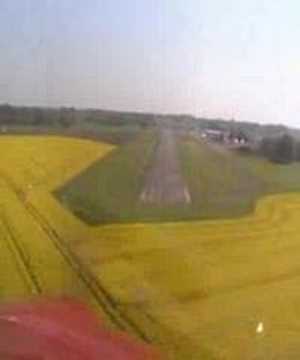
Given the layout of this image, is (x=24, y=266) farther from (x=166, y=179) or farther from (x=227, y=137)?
(x=227, y=137)

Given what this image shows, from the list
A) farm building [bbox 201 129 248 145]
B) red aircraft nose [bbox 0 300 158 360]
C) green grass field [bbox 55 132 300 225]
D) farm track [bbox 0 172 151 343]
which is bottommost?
red aircraft nose [bbox 0 300 158 360]

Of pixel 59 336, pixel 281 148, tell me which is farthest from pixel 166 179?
pixel 59 336

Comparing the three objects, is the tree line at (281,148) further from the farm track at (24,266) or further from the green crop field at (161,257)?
the farm track at (24,266)

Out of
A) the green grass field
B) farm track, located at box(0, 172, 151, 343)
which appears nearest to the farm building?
the green grass field

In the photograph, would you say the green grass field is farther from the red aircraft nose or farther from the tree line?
the red aircraft nose

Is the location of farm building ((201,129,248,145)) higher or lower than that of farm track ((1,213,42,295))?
higher

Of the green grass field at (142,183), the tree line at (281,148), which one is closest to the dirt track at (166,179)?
the green grass field at (142,183)

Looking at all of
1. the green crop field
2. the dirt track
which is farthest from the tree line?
the dirt track
